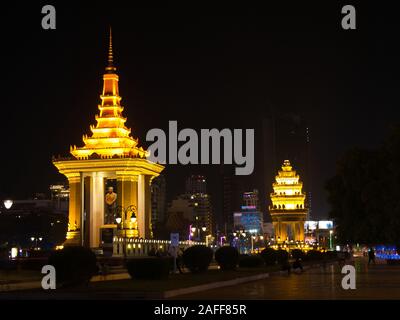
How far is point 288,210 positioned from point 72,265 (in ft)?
358

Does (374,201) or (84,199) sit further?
(84,199)

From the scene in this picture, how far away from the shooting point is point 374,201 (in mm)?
57469

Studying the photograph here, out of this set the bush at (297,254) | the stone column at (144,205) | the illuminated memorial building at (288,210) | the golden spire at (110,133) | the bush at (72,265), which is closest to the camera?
the bush at (72,265)

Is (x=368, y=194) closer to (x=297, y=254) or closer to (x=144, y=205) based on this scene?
(x=297, y=254)

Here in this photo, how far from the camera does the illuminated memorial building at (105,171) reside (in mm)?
81625

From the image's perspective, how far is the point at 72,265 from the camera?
28047 millimetres

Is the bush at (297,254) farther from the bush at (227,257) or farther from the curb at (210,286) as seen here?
the curb at (210,286)

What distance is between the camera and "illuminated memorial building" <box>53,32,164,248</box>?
81.6m

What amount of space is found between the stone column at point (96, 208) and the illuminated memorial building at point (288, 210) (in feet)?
173

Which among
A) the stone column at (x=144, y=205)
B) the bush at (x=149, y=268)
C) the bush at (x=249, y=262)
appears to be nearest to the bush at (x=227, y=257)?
the bush at (x=249, y=262)

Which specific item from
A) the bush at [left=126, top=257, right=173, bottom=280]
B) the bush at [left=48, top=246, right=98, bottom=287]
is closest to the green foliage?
the bush at [left=126, top=257, right=173, bottom=280]

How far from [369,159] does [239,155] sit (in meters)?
10.2
